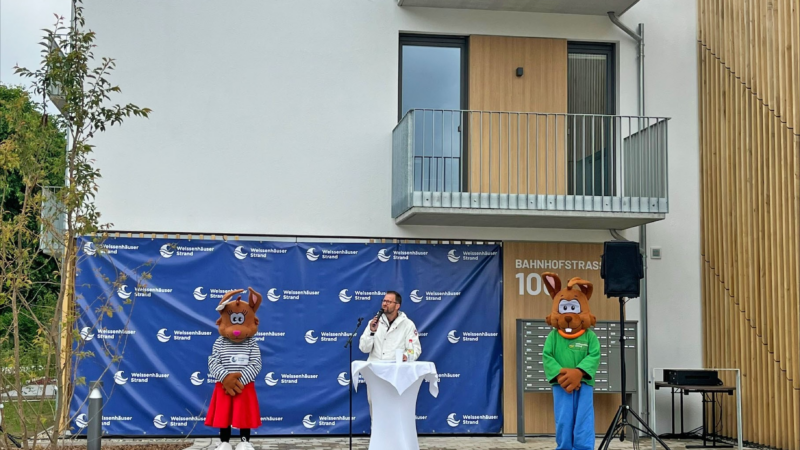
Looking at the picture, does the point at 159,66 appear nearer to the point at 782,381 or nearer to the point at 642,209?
the point at 642,209

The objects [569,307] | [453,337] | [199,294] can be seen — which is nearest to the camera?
[569,307]

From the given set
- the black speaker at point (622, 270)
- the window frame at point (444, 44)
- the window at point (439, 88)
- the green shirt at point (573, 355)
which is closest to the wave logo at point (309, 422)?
the green shirt at point (573, 355)

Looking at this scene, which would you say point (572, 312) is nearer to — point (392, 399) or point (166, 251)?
point (392, 399)

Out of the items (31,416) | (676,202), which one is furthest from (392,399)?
(676,202)

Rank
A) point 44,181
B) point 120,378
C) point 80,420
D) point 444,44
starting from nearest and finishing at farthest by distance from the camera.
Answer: point 44,181 < point 80,420 < point 120,378 < point 444,44

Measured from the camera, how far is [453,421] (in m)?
11.4

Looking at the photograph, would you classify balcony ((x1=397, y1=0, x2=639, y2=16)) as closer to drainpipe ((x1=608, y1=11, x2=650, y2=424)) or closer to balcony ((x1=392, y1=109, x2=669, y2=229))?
drainpipe ((x1=608, y1=11, x2=650, y2=424))

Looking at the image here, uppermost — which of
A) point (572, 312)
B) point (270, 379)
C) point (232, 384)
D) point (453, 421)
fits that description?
point (572, 312)

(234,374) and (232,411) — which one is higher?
(234,374)

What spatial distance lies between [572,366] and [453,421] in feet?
8.80

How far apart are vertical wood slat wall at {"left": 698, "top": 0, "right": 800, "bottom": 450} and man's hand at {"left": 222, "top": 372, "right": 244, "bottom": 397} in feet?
21.0

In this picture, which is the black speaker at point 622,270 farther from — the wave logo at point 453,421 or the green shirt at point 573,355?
the wave logo at point 453,421

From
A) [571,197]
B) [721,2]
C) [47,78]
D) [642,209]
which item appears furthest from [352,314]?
[721,2]

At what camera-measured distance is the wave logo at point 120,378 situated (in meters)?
10.9
